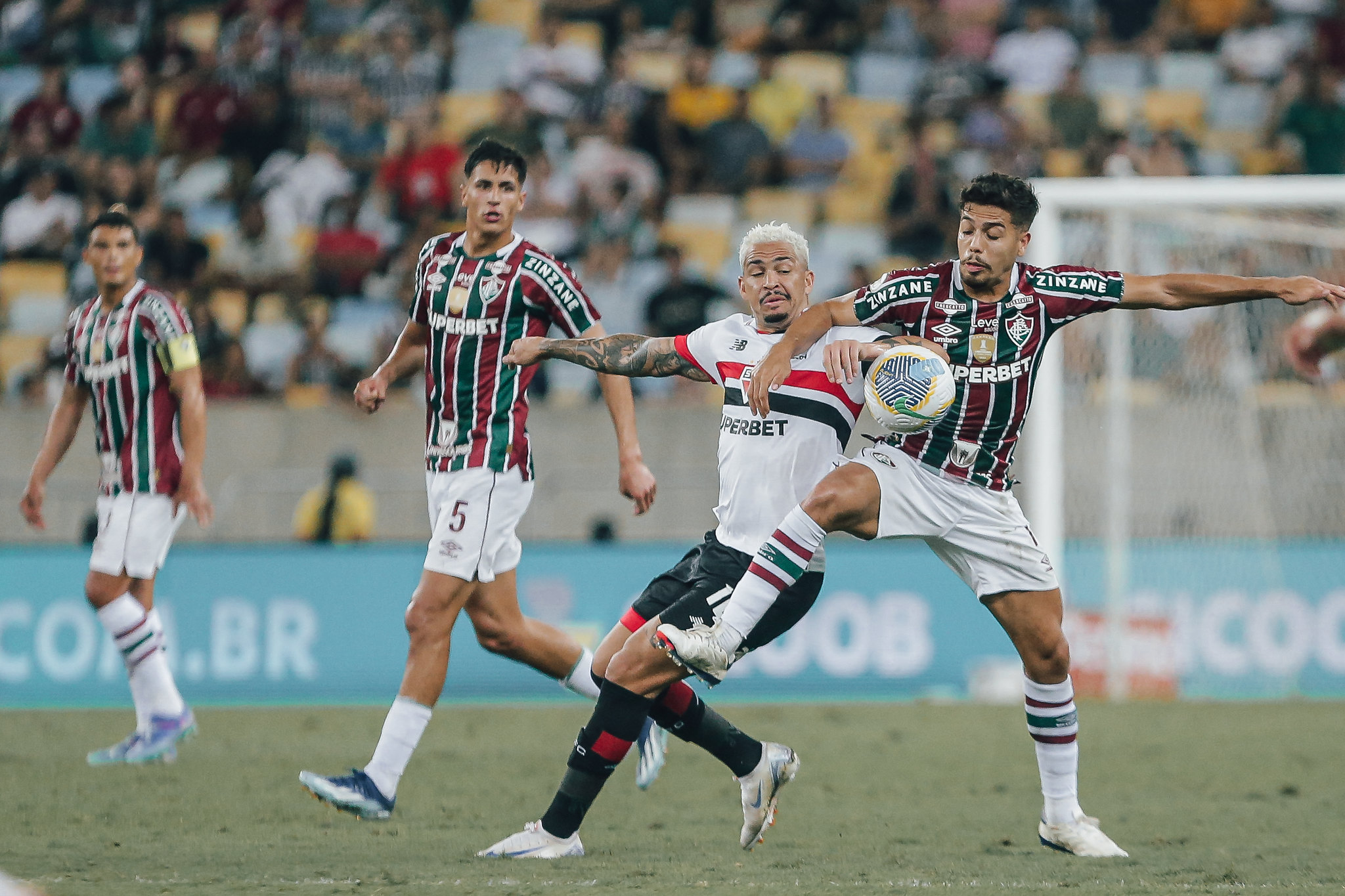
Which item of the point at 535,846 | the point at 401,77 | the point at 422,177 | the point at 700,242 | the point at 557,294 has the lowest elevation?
the point at 535,846

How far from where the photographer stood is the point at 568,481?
516 inches

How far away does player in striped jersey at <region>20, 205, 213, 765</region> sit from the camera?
26.2ft

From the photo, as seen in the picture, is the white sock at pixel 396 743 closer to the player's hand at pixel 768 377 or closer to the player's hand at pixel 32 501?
the player's hand at pixel 768 377

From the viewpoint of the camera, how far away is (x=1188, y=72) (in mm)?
17188

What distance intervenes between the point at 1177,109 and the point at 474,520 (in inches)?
500

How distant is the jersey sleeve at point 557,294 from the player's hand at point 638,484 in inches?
23.7

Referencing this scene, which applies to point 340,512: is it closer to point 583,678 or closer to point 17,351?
point 17,351

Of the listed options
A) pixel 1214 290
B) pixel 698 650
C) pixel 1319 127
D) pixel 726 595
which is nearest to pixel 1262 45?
pixel 1319 127

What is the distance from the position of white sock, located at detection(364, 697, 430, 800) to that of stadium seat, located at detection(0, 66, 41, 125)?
13.6 metres

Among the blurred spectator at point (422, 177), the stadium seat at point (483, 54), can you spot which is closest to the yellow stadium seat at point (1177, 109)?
the stadium seat at point (483, 54)

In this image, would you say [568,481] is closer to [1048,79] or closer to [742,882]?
[1048,79]

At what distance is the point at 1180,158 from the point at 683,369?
11.0 metres

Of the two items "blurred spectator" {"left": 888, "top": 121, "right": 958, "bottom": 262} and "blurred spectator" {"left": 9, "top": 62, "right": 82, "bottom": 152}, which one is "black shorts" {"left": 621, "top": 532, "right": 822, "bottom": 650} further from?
"blurred spectator" {"left": 9, "top": 62, "right": 82, "bottom": 152}

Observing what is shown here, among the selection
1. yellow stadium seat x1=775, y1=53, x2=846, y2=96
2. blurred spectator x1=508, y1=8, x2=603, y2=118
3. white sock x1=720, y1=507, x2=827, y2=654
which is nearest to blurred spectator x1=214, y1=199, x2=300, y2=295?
blurred spectator x1=508, y1=8, x2=603, y2=118
